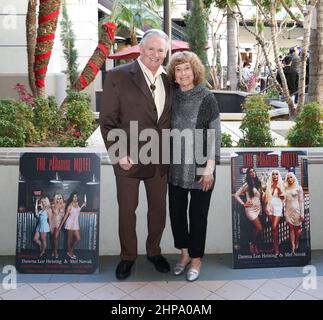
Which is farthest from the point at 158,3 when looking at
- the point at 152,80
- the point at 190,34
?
the point at 152,80

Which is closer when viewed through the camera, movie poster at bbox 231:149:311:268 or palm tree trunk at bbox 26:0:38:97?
movie poster at bbox 231:149:311:268

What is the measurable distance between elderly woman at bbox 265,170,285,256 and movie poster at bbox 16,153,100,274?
5.00 feet

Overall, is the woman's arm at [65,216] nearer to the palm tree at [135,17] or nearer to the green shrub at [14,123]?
the green shrub at [14,123]

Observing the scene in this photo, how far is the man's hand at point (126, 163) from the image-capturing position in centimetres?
352

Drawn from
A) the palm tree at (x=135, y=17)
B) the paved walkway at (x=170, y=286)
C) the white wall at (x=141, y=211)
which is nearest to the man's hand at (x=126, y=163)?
the white wall at (x=141, y=211)

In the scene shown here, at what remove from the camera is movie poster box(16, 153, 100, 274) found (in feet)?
12.8

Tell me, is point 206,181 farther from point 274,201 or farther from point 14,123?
point 14,123

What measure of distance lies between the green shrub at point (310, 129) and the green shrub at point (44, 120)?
124 inches

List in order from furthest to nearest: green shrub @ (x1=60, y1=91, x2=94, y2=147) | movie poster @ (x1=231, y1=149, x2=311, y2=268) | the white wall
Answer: green shrub @ (x1=60, y1=91, x2=94, y2=147)
the white wall
movie poster @ (x1=231, y1=149, x2=311, y2=268)

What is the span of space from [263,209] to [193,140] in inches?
39.6

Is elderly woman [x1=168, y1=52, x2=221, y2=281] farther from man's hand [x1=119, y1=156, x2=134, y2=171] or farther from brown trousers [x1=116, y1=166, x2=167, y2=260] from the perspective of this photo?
man's hand [x1=119, y1=156, x2=134, y2=171]

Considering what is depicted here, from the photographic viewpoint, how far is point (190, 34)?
12.4 metres

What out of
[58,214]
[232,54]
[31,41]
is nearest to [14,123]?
[58,214]

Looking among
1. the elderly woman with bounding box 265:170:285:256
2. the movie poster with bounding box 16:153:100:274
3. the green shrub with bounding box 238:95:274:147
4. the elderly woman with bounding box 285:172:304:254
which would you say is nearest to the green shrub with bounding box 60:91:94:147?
the movie poster with bounding box 16:153:100:274
